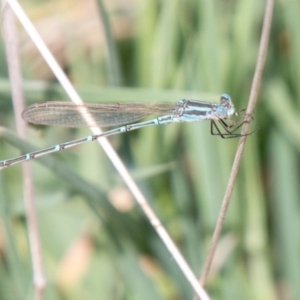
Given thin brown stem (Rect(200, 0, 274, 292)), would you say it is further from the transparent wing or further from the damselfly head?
the transparent wing

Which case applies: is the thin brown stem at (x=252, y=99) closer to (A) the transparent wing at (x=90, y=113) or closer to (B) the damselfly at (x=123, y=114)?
(B) the damselfly at (x=123, y=114)

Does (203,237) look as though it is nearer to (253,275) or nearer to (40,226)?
(253,275)

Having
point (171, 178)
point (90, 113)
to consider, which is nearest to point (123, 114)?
point (90, 113)

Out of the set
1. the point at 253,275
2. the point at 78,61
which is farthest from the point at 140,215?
the point at 78,61

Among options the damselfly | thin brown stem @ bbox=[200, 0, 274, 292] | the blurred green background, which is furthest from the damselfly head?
thin brown stem @ bbox=[200, 0, 274, 292]

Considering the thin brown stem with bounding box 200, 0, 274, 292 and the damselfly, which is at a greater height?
the damselfly

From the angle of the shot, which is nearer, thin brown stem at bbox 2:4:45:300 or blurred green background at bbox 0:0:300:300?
thin brown stem at bbox 2:4:45:300

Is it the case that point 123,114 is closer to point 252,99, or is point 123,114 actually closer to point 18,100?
point 18,100
